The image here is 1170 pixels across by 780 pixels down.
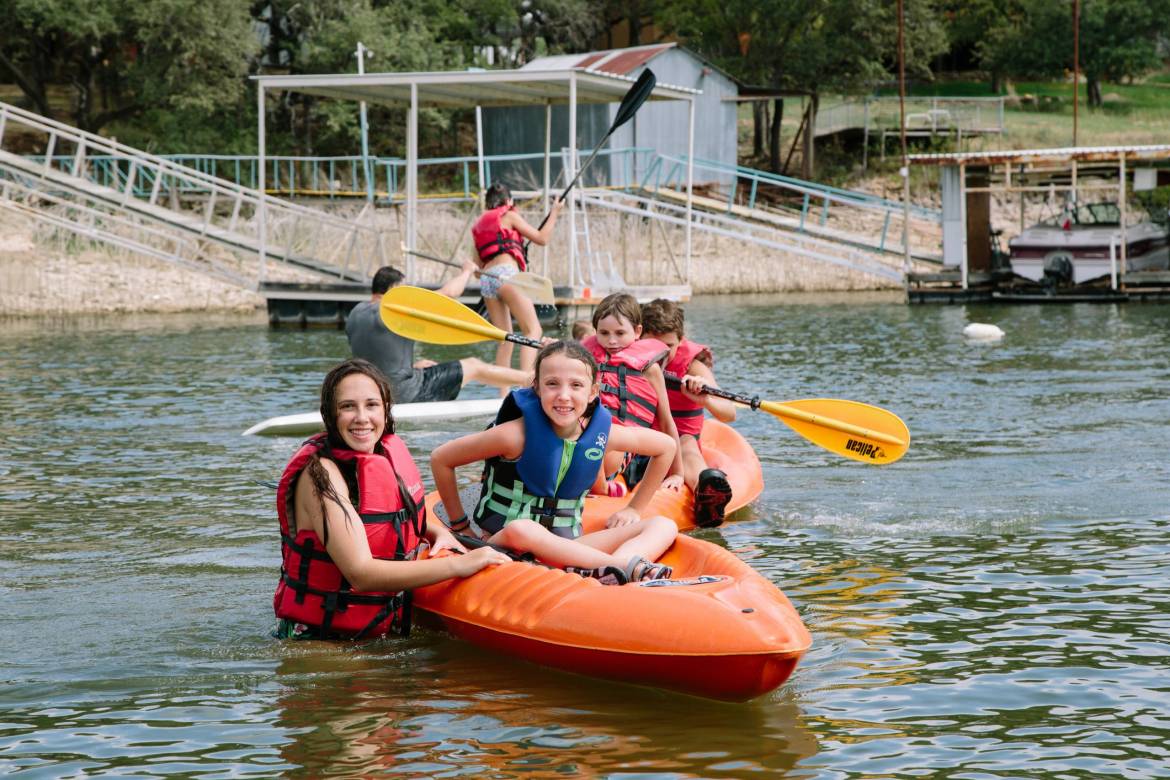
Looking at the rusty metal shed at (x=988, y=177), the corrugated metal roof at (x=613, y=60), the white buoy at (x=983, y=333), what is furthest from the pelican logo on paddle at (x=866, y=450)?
the corrugated metal roof at (x=613, y=60)

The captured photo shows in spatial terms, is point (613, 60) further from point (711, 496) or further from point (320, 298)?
point (711, 496)

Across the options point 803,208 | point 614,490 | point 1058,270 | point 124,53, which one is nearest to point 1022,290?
point 1058,270

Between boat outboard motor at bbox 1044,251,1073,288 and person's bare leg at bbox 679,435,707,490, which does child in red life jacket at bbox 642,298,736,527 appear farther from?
boat outboard motor at bbox 1044,251,1073,288

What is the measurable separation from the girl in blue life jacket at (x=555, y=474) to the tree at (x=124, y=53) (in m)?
26.0

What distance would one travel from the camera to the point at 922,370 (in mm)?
15070

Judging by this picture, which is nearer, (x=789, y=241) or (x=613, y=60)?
(x=789, y=241)

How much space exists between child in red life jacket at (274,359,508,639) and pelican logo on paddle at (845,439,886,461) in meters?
2.81

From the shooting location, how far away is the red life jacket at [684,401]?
8.35 metres

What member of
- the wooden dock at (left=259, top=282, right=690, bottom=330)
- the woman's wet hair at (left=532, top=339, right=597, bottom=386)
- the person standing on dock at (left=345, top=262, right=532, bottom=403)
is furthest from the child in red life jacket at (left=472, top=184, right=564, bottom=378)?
the woman's wet hair at (left=532, top=339, right=597, bottom=386)

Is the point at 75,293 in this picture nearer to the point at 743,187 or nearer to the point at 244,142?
the point at 244,142

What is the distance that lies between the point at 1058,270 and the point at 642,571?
19.9m

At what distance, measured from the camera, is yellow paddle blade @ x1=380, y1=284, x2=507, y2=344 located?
935cm

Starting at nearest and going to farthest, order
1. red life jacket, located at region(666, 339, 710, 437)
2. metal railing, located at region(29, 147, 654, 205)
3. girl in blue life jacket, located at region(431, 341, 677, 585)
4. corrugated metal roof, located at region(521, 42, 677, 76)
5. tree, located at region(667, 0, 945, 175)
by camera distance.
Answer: girl in blue life jacket, located at region(431, 341, 677, 585), red life jacket, located at region(666, 339, 710, 437), metal railing, located at region(29, 147, 654, 205), corrugated metal roof, located at region(521, 42, 677, 76), tree, located at region(667, 0, 945, 175)

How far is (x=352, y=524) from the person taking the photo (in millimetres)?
5199
